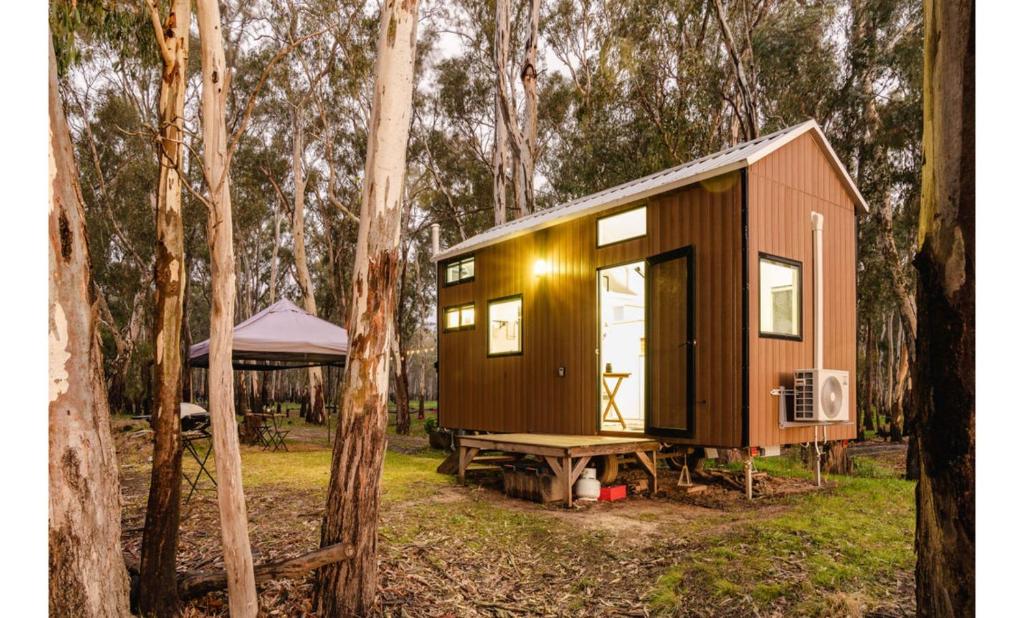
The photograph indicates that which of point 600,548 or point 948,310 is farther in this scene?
point 600,548

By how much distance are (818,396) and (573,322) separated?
3003 millimetres

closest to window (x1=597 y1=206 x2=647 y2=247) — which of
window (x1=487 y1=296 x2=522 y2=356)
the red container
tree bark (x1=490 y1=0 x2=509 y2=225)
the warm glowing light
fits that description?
the warm glowing light

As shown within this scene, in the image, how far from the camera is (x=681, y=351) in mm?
6938

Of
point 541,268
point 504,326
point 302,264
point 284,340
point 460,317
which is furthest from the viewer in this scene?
point 302,264

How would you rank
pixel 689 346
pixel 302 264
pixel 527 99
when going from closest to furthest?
pixel 689 346 → pixel 527 99 → pixel 302 264

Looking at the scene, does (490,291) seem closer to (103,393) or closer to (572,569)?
(572,569)

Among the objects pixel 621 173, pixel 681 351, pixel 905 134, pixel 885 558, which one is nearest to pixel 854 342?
pixel 681 351

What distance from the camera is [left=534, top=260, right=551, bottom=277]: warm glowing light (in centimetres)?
893

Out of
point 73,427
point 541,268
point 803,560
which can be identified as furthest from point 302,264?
point 73,427

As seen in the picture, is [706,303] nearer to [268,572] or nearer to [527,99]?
[268,572]

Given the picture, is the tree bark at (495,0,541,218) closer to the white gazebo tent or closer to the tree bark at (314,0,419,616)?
the white gazebo tent

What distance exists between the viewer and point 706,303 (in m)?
6.79

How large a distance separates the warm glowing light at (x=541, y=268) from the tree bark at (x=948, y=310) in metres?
6.60

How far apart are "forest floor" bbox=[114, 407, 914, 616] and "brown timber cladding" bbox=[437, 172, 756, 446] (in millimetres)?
1218
